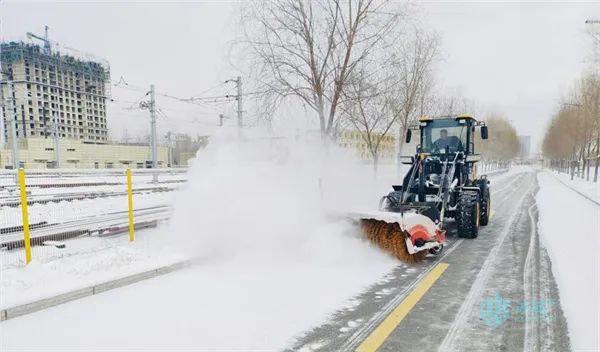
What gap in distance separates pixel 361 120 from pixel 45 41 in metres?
20.6

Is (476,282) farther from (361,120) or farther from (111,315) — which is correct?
(361,120)

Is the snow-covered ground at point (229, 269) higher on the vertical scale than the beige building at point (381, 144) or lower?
lower

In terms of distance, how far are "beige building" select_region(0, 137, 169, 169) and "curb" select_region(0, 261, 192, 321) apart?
1159 inches

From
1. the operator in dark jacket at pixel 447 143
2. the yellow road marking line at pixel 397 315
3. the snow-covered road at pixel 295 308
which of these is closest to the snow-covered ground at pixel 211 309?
the snow-covered road at pixel 295 308

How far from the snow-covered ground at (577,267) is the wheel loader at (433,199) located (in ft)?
5.49

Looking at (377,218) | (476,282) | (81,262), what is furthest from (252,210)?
(476,282)

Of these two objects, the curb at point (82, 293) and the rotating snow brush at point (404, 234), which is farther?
the rotating snow brush at point (404, 234)

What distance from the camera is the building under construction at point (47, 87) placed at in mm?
20734

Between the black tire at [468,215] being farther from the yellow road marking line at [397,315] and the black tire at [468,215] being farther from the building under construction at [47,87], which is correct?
the building under construction at [47,87]

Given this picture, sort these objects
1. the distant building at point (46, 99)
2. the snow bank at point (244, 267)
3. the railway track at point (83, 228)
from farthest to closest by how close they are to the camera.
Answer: the distant building at point (46, 99) < the railway track at point (83, 228) < the snow bank at point (244, 267)

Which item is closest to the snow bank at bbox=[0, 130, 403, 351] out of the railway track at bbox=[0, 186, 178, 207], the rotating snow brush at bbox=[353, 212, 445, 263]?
the rotating snow brush at bbox=[353, 212, 445, 263]

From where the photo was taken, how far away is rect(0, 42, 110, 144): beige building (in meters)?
20.7

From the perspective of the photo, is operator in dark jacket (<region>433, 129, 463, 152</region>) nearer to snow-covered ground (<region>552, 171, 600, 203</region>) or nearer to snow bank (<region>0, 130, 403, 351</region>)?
snow bank (<region>0, 130, 403, 351</region>)

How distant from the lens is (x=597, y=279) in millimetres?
5207
